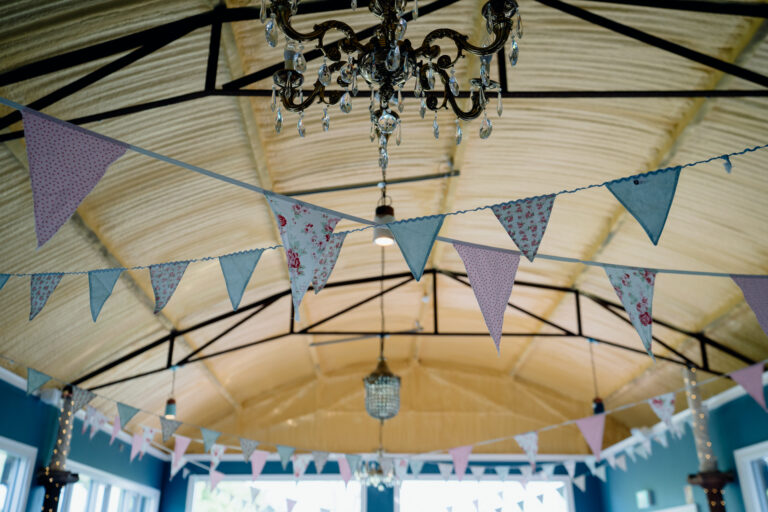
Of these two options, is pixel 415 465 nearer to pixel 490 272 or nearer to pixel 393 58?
pixel 490 272

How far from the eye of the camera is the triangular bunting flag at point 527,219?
3348mm

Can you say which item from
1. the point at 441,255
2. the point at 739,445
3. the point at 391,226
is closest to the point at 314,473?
the point at 441,255

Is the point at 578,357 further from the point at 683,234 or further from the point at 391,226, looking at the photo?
the point at 391,226

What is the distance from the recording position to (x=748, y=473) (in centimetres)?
728

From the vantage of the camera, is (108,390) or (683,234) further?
(108,390)

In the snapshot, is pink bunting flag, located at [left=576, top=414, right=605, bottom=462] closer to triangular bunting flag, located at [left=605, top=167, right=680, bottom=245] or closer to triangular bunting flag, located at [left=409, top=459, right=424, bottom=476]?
triangular bunting flag, located at [left=409, top=459, right=424, bottom=476]

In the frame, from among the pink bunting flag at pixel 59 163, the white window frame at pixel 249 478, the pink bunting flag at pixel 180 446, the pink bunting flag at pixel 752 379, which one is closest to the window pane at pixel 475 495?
the white window frame at pixel 249 478

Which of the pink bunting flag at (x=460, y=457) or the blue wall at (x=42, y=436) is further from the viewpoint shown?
the pink bunting flag at (x=460, y=457)

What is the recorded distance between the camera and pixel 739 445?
24.4ft

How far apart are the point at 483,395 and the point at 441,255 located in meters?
4.35

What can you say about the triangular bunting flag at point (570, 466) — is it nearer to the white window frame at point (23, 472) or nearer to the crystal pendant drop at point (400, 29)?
the white window frame at point (23, 472)

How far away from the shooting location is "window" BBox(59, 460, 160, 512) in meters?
8.43

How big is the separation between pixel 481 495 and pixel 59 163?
9615 millimetres

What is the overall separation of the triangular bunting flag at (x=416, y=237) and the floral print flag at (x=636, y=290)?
1.14 m
